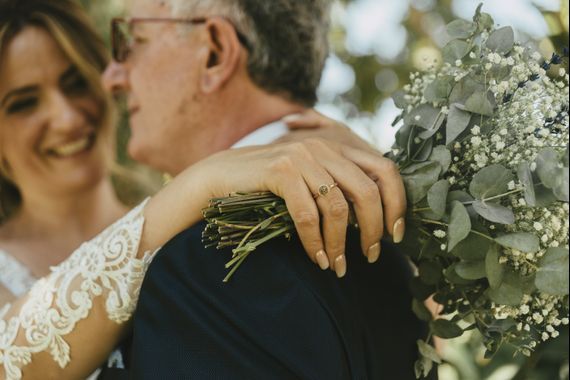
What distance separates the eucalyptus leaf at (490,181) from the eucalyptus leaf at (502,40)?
1.10 ft

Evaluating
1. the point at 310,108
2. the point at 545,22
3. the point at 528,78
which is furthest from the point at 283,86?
the point at 528,78

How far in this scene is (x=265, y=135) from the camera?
238 cm

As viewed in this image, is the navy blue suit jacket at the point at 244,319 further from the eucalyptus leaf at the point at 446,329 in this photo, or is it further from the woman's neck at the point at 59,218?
the woman's neck at the point at 59,218

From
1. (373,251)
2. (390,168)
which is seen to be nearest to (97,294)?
(373,251)

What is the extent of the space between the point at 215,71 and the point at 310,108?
46cm

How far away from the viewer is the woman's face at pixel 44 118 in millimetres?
3420

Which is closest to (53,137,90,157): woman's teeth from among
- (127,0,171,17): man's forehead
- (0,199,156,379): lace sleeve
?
(127,0,171,17): man's forehead

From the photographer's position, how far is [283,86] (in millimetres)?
2637

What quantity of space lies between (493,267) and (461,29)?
24.4 inches

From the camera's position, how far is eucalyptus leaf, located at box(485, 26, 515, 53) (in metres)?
1.67

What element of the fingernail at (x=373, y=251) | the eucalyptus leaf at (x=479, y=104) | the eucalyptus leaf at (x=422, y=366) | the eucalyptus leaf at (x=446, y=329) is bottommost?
the eucalyptus leaf at (x=422, y=366)

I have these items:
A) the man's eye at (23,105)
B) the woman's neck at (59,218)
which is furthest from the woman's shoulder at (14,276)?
the man's eye at (23,105)

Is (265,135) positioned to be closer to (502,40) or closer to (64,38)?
(502,40)

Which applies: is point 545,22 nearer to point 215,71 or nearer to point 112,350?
point 215,71
